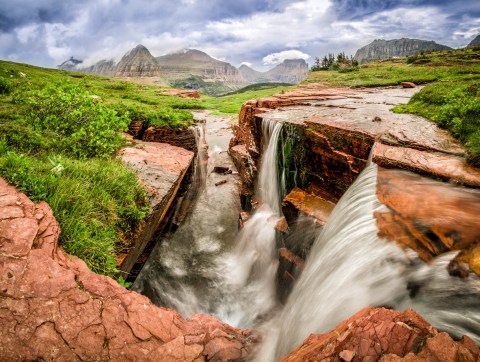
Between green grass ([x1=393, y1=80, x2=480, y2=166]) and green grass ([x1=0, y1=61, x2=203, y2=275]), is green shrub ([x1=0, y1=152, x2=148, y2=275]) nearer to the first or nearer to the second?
green grass ([x1=0, y1=61, x2=203, y2=275])

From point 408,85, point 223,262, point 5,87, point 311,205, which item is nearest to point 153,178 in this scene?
point 223,262

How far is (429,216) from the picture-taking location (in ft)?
11.6

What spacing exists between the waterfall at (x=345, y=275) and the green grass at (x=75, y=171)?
3.30 metres

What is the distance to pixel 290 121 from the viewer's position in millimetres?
8734

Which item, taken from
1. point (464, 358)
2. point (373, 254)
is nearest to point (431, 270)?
point (373, 254)

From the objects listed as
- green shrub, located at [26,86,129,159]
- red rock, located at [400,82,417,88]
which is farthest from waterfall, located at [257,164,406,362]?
red rock, located at [400,82,417,88]

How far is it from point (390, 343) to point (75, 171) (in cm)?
572

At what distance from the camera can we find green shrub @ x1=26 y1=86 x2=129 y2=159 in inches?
267

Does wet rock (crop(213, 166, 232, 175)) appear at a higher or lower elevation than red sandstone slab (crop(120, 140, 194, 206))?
lower

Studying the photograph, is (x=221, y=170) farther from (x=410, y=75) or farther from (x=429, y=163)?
(x=410, y=75)

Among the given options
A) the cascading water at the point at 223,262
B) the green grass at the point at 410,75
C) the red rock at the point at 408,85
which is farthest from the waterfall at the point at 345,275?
the red rock at the point at 408,85

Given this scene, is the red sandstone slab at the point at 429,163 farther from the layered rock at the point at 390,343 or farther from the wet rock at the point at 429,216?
the layered rock at the point at 390,343

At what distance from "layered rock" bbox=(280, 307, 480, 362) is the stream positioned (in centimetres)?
38

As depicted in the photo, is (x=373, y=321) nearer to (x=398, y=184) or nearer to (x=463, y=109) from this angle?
(x=398, y=184)
